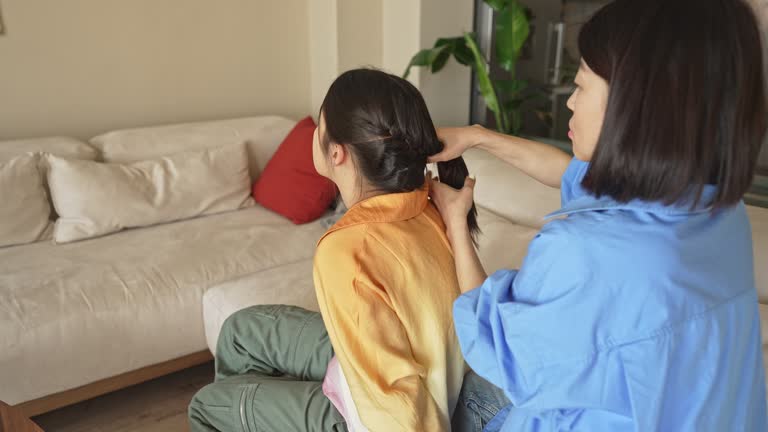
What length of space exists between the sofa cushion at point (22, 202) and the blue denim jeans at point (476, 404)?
1884 millimetres

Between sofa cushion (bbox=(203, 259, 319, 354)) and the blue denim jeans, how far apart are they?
2.55 feet

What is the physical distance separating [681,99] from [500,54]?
2147mm

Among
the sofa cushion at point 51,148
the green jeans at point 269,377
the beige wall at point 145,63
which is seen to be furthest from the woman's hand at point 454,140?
the beige wall at point 145,63

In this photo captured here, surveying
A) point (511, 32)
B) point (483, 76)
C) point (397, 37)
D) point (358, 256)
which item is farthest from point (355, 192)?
point (397, 37)

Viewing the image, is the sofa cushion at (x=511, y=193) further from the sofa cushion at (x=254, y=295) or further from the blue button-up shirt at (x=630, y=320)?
the blue button-up shirt at (x=630, y=320)

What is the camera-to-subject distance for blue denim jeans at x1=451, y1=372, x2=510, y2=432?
3.87 ft

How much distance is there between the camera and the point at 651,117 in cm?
70

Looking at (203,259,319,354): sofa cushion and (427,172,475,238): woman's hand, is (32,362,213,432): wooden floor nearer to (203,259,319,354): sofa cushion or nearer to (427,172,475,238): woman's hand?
(203,259,319,354): sofa cushion

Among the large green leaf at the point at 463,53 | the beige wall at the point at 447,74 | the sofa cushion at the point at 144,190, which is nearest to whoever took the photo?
the sofa cushion at the point at 144,190

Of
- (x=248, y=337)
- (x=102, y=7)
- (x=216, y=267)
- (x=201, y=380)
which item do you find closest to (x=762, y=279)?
(x=248, y=337)

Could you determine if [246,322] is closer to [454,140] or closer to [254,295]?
[254,295]

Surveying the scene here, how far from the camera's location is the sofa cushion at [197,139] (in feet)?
8.63

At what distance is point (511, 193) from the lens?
6.48 feet

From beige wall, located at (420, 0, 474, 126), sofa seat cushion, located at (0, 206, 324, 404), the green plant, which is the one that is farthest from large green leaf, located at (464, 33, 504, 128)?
sofa seat cushion, located at (0, 206, 324, 404)
